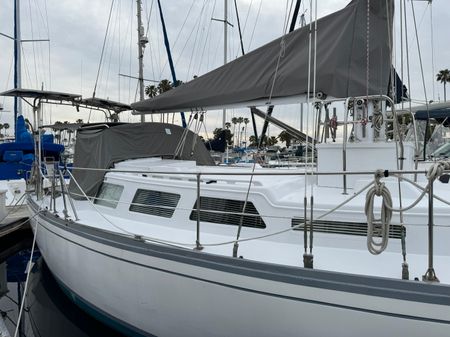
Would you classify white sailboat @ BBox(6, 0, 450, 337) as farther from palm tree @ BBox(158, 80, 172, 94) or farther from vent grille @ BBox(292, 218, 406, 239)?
palm tree @ BBox(158, 80, 172, 94)

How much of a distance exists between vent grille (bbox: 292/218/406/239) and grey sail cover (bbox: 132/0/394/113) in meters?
1.27

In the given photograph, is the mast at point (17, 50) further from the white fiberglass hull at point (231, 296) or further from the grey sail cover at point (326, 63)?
the grey sail cover at point (326, 63)

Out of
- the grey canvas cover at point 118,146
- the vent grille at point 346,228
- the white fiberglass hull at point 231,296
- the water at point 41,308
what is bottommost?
the water at point 41,308

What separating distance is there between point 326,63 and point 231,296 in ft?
7.85

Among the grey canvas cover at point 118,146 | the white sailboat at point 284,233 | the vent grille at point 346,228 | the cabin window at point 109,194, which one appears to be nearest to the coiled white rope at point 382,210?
the white sailboat at point 284,233

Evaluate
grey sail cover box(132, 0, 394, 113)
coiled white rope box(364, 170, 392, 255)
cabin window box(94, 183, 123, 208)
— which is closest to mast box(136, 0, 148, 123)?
cabin window box(94, 183, 123, 208)

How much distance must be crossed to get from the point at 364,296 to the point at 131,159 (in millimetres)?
4383

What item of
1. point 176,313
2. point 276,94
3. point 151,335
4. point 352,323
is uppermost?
point 276,94

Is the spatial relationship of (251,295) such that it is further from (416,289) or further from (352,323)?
(416,289)

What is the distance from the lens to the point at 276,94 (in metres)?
4.20

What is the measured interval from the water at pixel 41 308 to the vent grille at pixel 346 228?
2702mm

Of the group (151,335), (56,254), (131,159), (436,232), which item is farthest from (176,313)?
(131,159)

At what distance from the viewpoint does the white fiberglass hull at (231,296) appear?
2.58m

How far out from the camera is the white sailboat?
2715 mm
